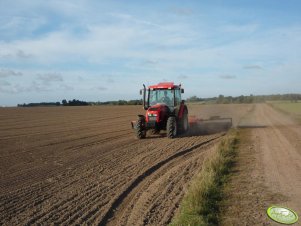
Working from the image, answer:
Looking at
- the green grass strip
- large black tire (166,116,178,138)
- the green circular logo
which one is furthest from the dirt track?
large black tire (166,116,178,138)

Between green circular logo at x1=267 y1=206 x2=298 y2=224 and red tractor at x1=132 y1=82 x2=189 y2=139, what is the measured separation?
30.8 ft

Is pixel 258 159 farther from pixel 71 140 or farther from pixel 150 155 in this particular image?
pixel 71 140

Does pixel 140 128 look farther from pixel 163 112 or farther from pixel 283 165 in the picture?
pixel 283 165

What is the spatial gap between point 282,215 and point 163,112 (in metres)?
10.2

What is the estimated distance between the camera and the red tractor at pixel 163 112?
15922 mm

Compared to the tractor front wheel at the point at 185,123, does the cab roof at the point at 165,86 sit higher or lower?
higher

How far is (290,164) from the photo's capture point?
9969mm

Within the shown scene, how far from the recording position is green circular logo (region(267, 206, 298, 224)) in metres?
5.93

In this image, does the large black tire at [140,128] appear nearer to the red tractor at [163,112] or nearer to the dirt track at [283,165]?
the red tractor at [163,112]

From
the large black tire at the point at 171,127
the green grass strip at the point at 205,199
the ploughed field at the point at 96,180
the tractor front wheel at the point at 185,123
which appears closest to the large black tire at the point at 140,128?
the large black tire at the point at 171,127

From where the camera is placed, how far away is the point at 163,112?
1611 cm

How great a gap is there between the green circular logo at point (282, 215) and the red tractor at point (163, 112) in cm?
939

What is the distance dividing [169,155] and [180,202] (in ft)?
15.7

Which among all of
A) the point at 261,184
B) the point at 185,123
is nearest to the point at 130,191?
the point at 261,184
